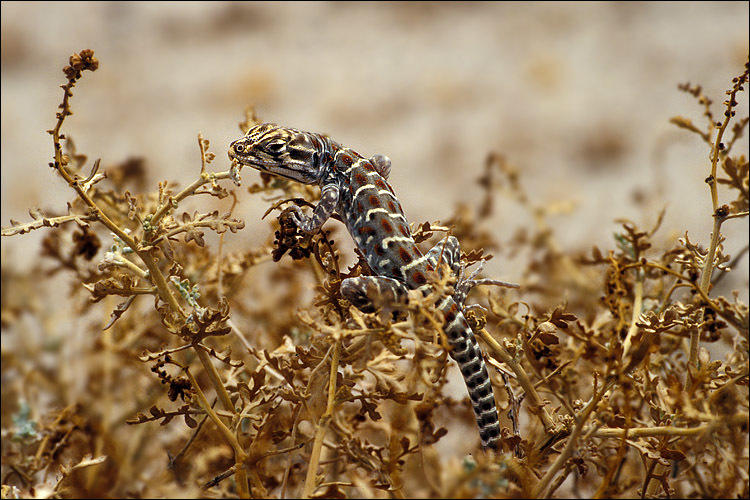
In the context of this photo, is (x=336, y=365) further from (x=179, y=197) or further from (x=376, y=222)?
(x=376, y=222)

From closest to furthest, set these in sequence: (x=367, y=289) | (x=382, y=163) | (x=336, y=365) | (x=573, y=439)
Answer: (x=573, y=439) < (x=336, y=365) < (x=367, y=289) < (x=382, y=163)

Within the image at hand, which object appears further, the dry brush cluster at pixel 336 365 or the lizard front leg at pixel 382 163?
the lizard front leg at pixel 382 163

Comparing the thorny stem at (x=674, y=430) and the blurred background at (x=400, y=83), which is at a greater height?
the blurred background at (x=400, y=83)

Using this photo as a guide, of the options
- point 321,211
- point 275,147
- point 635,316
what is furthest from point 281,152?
point 635,316

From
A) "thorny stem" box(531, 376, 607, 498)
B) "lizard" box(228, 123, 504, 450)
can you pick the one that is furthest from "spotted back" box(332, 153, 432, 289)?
"thorny stem" box(531, 376, 607, 498)

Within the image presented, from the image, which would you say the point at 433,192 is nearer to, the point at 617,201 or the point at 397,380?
the point at 617,201

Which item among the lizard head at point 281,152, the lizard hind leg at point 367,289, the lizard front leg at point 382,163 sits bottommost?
the lizard hind leg at point 367,289

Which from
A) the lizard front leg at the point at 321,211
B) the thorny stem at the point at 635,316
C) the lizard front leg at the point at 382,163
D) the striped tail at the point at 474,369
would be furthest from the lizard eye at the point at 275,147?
the thorny stem at the point at 635,316

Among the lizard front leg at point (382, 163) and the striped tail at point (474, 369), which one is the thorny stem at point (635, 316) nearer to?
the striped tail at point (474, 369)
